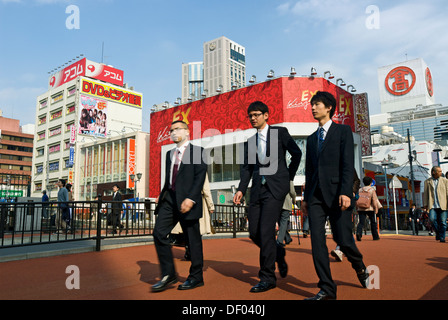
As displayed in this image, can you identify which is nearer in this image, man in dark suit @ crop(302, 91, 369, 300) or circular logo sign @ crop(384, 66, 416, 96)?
man in dark suit @ crop(302, 91, 369, 300)

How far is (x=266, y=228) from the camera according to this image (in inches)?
139

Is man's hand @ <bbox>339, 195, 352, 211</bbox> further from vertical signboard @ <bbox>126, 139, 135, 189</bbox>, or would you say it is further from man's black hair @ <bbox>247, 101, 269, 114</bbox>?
vertical signboard @ <bbox>126, 139, 135, 189</bbox>

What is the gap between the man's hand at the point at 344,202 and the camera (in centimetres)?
306

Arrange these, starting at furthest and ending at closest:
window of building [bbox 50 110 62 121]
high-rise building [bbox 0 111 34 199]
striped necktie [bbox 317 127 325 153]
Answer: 1. high-rise building [bbox 0 111 34 199]
2. window of building [bbox 50 110 62 121]
3. striped necktie [bbox 317 127 325 153]

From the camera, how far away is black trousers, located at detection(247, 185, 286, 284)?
11.4 feet

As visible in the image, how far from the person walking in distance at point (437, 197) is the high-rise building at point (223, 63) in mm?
133409

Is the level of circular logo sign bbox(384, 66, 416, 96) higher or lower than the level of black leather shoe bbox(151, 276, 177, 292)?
higher

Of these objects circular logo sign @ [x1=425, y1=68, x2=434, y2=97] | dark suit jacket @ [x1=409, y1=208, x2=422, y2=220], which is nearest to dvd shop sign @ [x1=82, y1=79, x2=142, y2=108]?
dark suit jacket @ [x1=409, y1=208, x2=422, y2=220]

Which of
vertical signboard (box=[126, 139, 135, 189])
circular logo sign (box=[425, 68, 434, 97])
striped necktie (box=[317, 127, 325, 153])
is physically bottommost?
striped necktie (box=[317, 127, 325, 153])

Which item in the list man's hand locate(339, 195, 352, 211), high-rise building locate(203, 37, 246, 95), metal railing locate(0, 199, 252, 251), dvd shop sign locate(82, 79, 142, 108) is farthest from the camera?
high-rise building locate(203, 37, 246, 95)

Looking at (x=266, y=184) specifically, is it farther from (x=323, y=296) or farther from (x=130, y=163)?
(x=130, y=163)

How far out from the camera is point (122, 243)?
8.31 metres

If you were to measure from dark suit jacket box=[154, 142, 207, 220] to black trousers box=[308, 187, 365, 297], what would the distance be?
114 cm
